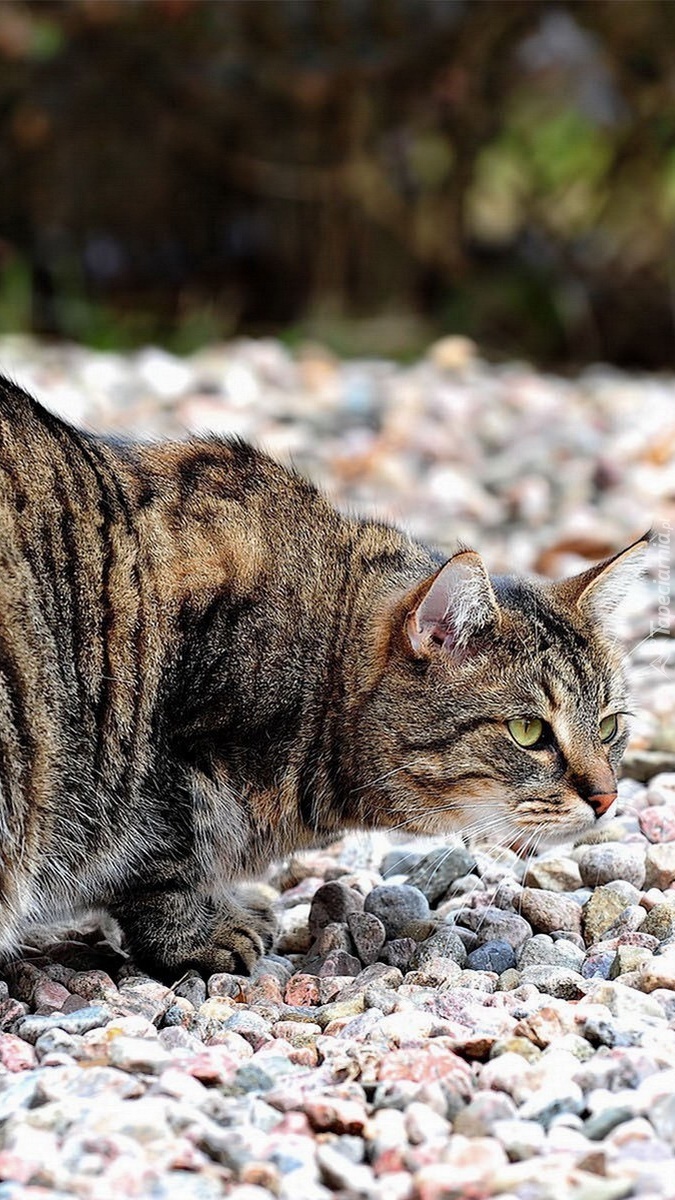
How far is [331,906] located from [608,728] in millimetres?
622

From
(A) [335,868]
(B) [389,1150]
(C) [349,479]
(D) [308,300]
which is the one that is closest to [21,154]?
(D) [308,300]

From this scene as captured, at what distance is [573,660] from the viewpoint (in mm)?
2932

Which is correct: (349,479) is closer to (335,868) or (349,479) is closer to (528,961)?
(335,868)

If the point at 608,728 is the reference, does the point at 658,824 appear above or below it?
below

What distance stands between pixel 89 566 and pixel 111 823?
1.47ft

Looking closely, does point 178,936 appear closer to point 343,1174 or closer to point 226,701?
point 226,701

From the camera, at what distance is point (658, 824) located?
3.37 m

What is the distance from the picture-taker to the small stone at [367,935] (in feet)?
9.53

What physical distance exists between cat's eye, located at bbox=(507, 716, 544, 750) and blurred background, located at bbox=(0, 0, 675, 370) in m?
6.03

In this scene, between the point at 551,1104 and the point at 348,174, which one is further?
the point at 348,174

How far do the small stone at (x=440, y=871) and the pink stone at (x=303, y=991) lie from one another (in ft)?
1.56

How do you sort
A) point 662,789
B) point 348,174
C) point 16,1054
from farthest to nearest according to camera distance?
point 348,174 → point 662,789 → point 16,1054

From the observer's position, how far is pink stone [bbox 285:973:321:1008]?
2.73 m

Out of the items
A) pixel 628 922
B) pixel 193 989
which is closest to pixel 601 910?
pixel 628 922
